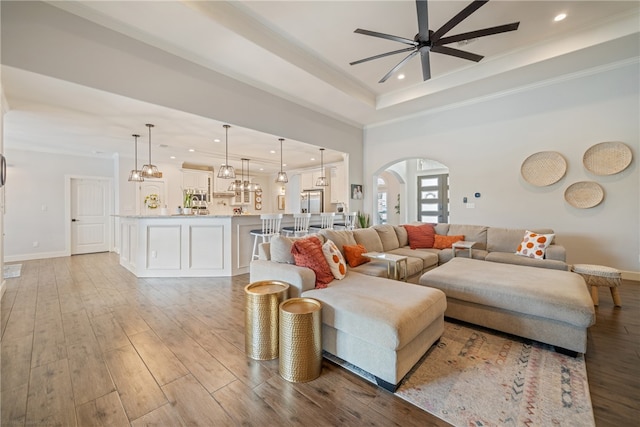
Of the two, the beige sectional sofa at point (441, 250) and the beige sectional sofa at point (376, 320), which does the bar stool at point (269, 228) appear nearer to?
the beige sectional sofa at point (441, 250)

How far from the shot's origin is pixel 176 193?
7.77 metres

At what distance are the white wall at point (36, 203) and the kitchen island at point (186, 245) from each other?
12.4 feet

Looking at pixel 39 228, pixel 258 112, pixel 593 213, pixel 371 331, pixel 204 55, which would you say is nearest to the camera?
pixel 371 331

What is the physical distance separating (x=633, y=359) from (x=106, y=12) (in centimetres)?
584

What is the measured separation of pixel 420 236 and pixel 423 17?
3.21 m

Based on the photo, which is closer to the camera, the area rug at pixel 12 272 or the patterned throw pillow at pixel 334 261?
the patterned throw pillow at pixel 334 261

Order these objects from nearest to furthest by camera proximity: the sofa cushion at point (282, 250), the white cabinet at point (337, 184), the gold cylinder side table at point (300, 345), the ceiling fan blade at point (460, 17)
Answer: the gold cylinder side table at point (300, 345) < the ceiling fan blade at point (460, 17) < the sofa cushion at point (282, 250) < the white cabinet at point (337, 184)

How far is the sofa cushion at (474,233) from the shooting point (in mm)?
4363

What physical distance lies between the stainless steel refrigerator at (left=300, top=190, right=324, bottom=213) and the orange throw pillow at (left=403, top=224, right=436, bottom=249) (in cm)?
390

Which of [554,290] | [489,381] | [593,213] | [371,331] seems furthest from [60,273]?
[593,213]

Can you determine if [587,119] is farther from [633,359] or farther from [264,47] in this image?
[264,47]

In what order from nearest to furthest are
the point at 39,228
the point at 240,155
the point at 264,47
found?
the point at 264,47 → the point at 39,228 → the point at 240,155

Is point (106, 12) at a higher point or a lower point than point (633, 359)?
higher

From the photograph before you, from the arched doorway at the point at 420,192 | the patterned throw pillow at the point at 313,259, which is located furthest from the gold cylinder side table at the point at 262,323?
the arched doorway at the point at 420,192
